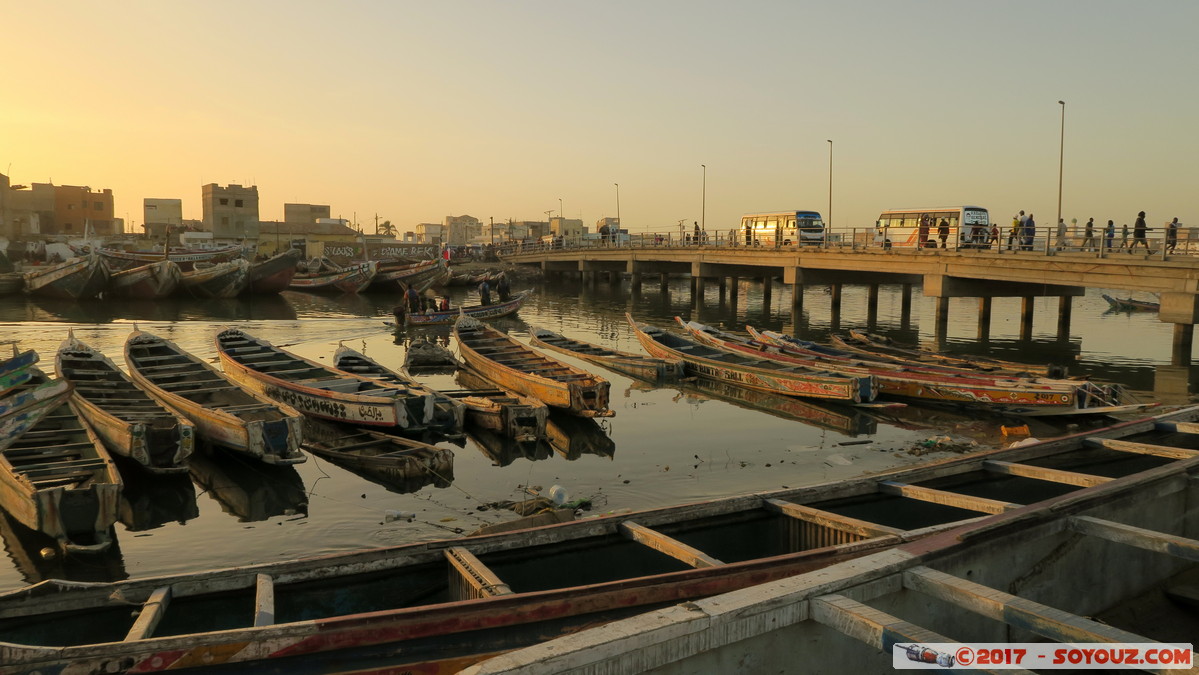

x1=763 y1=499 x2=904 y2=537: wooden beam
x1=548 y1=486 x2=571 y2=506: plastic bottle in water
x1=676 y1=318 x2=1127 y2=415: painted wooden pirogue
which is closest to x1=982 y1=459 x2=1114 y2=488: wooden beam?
x1=763 y1=499 x2=904 y2=537: wooden beam

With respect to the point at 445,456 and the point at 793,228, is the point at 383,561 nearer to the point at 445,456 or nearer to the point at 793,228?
the point at 445,456

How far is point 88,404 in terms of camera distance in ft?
44.3

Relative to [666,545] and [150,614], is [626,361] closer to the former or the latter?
[666,545]

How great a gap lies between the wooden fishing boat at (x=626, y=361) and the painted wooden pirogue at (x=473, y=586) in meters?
13.7

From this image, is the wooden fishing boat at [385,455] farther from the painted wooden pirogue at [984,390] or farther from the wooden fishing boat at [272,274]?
the wooden fishing boat at [272,274]

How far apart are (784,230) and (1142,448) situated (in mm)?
36140

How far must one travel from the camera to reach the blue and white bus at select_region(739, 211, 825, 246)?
41597mm

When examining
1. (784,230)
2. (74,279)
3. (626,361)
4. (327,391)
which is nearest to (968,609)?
(327,391)

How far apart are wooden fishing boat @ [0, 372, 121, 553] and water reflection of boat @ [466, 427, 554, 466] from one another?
601 centimetres

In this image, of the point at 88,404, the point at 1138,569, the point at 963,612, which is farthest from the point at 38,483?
the point at 1138,569

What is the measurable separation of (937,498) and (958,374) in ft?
40.9

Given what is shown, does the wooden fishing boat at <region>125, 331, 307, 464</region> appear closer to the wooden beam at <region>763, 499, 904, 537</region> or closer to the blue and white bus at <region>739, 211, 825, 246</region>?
the wooden beam at <region>763, 499, 904, 537</region>

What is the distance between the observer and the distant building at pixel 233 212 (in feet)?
294

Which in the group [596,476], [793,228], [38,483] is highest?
[793,228]
